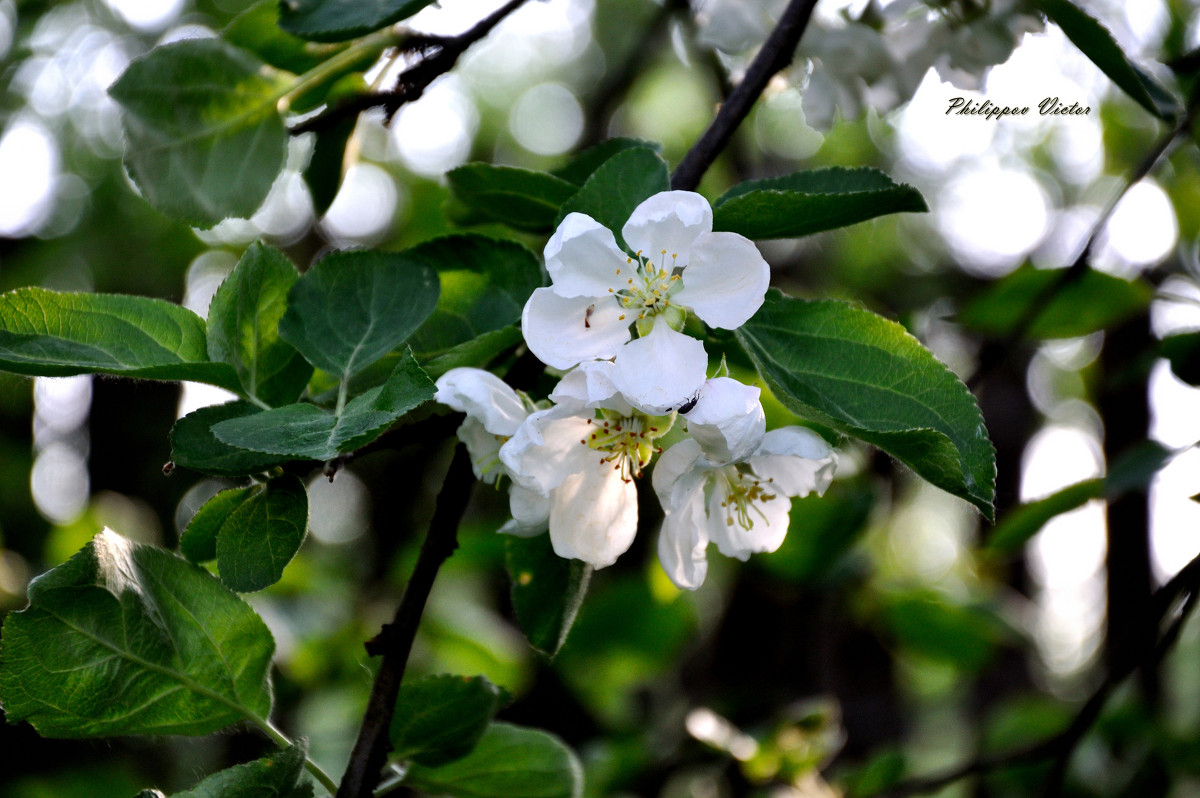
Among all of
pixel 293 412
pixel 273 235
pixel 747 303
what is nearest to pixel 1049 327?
pixel 747 303

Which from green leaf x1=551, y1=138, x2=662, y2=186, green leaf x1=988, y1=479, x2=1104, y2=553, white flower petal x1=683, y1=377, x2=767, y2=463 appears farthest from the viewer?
green leaf x1=988, y1=479, x2=1104, y2=553

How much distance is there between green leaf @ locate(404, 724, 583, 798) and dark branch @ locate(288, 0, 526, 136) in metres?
0.73

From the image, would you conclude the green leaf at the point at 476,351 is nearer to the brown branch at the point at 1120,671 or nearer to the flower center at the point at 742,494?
the flower center at the point at 742,494

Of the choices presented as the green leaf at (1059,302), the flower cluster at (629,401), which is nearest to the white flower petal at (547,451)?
the flower cluster at (629,401)

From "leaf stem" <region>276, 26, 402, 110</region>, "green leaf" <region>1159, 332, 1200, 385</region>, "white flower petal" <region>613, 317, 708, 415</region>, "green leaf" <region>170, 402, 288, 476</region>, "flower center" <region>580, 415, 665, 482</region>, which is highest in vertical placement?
"leaf stem" <region>276, 26, 402, 110</region>

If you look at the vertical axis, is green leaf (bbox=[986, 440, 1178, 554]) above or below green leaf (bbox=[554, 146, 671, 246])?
below

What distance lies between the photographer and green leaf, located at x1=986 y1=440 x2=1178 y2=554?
1.44 metres

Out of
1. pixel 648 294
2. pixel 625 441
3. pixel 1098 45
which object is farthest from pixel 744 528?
pixel 1098 45

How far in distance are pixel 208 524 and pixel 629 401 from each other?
43 centimetres

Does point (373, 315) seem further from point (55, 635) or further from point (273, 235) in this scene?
point (273, 235)

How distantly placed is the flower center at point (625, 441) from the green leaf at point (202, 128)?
0.50 meters

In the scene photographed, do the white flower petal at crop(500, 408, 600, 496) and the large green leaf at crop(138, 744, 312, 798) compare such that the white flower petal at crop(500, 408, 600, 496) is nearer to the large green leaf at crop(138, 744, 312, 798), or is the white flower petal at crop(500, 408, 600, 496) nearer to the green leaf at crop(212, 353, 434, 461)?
the green leaf at crop(212, 353, 434, 461)

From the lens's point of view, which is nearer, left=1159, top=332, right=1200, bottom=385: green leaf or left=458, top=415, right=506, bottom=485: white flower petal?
left=458, top=415, right=506, bottom=485: white flower petal

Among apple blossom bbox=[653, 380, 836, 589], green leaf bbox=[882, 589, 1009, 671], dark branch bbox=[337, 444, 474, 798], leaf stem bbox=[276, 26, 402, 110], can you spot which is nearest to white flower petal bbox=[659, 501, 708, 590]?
apple blossom bbox=[653, 380, 836, 589]
